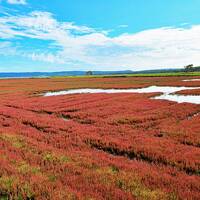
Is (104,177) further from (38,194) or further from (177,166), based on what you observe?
(177,166)

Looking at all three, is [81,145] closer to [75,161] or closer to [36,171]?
[75,161]

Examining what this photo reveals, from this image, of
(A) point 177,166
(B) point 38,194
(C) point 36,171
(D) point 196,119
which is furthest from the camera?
(D) point 196,119

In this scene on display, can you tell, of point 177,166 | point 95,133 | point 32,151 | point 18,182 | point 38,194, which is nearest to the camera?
point 38,194

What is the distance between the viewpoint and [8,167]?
10.9 metres

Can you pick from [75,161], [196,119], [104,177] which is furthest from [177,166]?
[196,119]

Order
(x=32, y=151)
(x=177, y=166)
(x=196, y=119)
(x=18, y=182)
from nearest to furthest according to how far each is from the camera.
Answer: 1. (x=18, y=182)
2. (x=177, y=166)
3. (x=32, y=151)
4. (x=196, y=119)

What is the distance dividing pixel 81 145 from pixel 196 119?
11026 mm

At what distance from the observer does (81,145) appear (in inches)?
589

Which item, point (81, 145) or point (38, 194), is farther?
point (81, 145)

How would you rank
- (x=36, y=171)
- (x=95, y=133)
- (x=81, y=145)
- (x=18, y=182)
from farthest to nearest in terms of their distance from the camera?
(x=95, y=133) → (x=81, y=145) → (x=36, y=171) → (x=18, y=182)

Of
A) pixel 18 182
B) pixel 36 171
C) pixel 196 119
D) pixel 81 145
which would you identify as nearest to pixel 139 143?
pixel 81 145

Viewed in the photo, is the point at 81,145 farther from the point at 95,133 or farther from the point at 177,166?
the point at 177,166

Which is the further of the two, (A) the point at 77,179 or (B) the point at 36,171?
(B) the point at 36,171

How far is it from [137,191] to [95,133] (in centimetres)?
941
